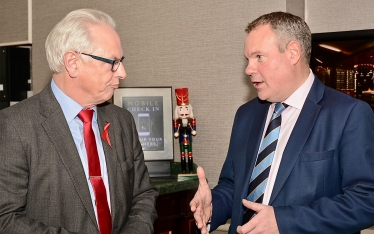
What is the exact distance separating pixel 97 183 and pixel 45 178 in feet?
0.61

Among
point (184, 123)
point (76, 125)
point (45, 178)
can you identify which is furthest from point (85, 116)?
point (184, 123)

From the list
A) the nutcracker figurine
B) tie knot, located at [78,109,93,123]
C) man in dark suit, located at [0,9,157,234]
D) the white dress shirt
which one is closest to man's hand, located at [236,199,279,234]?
man in dark suit, located at [0,9,157,234]

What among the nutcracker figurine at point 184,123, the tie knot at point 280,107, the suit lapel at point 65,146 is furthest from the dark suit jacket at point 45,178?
the nutcracker figurine at point 184,123

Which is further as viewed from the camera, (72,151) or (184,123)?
(184,123)

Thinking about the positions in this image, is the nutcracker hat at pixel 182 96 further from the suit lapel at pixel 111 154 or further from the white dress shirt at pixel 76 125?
the white dress shirt at pixel 76 125

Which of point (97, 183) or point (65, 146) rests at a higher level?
point (65, 146)

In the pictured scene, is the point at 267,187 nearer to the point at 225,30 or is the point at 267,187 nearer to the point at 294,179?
the point at 294,179

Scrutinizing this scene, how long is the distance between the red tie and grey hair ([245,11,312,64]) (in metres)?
0.78

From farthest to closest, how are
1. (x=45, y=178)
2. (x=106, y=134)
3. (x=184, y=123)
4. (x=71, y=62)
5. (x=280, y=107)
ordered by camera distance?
(x=184, y=123) < (x=280, y=107) < (x=106, y=134) < (x=71, y=62) < (x=45, y=178)

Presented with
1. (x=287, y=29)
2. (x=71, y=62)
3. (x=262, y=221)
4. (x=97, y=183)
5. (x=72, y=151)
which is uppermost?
(x=287, y=29)

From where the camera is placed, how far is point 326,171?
1880 mm

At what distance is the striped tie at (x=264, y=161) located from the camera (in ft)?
6.55

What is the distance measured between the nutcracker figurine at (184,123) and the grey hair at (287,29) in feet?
3.81

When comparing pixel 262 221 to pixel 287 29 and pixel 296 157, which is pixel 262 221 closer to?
pixel 296 157
